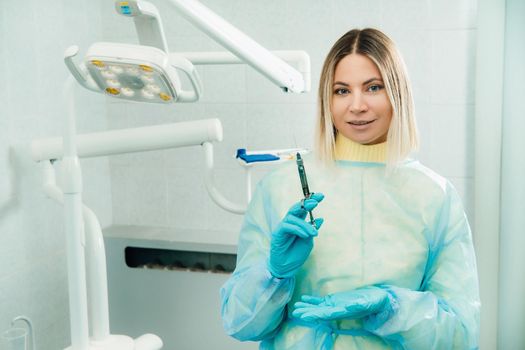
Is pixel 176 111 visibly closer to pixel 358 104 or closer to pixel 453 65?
pixel 453 65

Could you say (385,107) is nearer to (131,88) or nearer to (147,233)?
(131,88)

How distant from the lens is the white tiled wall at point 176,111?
2.12 metres

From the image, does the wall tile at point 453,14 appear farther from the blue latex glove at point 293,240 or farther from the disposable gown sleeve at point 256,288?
the blue latex glove at point 293,240

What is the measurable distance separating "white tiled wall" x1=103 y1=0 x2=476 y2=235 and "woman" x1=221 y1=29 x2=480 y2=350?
94cm

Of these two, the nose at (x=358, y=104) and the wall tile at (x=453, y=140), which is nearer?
the nose at (x=358, y=104)

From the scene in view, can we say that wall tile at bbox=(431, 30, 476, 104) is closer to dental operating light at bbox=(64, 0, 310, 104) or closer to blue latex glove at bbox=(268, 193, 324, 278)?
dental operating light at bbox=(64, 0, 310, 104)

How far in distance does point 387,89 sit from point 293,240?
15.1 inches

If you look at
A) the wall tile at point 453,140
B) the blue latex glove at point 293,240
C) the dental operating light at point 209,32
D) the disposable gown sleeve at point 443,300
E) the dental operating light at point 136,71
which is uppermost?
the dental operating light at point 209,32

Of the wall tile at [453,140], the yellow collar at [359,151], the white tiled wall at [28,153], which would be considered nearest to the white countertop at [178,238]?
the white tiled wall at [28,153]

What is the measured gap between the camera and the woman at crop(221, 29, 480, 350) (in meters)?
1.26

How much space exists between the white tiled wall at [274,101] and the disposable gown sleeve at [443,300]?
962 millimetres

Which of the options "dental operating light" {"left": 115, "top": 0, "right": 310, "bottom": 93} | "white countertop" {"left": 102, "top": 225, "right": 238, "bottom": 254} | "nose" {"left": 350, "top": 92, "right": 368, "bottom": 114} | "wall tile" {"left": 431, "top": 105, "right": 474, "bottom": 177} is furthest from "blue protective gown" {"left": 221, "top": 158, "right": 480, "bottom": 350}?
"white countertop" {"left": 102, "top": 225, "right": 238, "bottom": 254}

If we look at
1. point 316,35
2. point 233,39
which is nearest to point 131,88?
point 233,39

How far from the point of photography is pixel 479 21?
214cm
